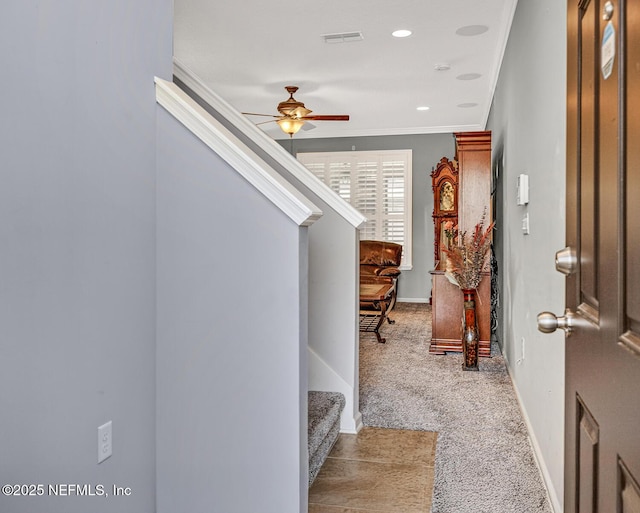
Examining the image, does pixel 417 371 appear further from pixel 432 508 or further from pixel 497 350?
pixel 432 508

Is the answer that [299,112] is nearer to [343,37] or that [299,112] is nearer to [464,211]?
[343,37]

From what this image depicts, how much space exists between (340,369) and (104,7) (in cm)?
209

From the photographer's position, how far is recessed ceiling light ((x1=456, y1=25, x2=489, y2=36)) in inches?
183

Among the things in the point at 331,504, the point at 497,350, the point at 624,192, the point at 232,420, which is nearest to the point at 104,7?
the point at 232,420

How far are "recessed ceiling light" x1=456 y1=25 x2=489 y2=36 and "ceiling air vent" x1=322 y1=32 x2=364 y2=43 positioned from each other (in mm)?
828

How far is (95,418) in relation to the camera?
1804 mm

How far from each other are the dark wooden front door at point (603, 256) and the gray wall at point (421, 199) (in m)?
8.06

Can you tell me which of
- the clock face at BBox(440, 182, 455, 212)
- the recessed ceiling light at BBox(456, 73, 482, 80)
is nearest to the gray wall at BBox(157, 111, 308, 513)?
the recessed ceiling light at BBox(456, 73, 482, 80)

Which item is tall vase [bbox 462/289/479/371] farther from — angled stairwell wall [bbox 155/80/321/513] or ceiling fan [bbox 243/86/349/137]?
ceiling fan [bbox 243/86/349/137]

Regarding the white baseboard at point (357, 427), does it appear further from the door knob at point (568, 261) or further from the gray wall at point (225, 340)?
the door knob at point (568, 261)

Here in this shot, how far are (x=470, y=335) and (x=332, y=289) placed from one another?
1688 mm

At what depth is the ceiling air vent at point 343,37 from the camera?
4875 mm

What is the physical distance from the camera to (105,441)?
1.84 metres

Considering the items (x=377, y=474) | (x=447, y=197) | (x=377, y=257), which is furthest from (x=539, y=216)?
(x=377, y=257)
